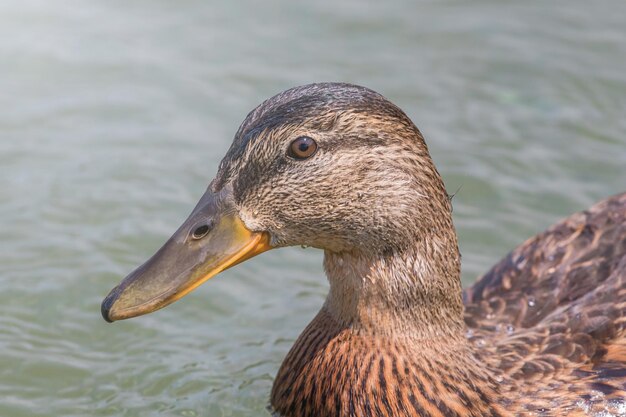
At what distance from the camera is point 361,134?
5059mm

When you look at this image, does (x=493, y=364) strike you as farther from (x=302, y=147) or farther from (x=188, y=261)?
(x=188, y=261)

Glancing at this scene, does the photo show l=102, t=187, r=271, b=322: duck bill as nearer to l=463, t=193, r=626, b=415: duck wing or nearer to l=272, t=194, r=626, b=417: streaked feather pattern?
l=272, t=194, r=626, b=417: streaked feather pattern

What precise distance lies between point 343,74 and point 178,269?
541 cm

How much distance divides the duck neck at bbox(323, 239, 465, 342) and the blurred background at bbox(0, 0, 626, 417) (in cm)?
113

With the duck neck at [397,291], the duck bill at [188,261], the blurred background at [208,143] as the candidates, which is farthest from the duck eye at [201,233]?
the blurred background at [208,143]

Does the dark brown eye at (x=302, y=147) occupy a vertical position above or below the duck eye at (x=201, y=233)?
above

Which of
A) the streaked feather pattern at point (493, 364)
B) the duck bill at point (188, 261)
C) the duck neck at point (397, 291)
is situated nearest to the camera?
the duck bill at point (188, 261)

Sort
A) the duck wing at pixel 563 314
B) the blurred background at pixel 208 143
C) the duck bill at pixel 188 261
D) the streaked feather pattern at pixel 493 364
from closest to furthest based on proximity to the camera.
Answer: the duck bill at pixel 188 261, the streaked feather pattern at pixel 493 364, the duck wing at pixel 563 314, the blurred background at pixel 208 143

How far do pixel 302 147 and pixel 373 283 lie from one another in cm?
73

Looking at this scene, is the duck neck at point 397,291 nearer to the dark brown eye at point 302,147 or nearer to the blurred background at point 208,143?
the dark brown eye at point 302,147

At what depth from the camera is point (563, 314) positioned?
605 cm

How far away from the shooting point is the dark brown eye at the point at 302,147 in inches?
197

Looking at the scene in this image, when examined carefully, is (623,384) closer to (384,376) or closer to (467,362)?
(467,362)

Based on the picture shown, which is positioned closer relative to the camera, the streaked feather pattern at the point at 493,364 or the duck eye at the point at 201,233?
the duck eye at the point at 201,233
